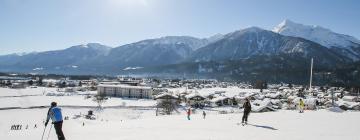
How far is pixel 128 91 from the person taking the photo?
12344 cm

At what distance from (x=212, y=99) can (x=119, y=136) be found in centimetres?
8910

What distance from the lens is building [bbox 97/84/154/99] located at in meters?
121

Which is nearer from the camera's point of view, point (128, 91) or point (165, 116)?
point (165, 116)

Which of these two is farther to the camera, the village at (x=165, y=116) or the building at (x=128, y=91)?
the building at (x=128, y=91)

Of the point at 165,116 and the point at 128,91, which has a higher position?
the point at 165,116

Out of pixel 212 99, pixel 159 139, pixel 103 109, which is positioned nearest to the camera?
pixel 159 139


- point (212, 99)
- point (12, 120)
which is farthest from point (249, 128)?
point (212, 99)

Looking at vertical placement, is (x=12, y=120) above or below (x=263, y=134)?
below

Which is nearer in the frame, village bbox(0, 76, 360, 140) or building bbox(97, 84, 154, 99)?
village bbox(0, 76, 360, 140)

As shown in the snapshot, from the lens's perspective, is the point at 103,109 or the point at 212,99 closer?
the point at 103,109

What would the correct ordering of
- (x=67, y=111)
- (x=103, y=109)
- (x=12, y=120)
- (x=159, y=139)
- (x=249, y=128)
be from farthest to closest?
(x=103, y=109)
(x=67, y=111)
(x=12, y=120)
(x=249, y=128)
(x=159, y=139)

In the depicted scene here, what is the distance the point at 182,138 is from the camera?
14.2m

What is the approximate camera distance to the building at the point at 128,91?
121m

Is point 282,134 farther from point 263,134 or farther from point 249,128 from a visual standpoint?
point 249,128
